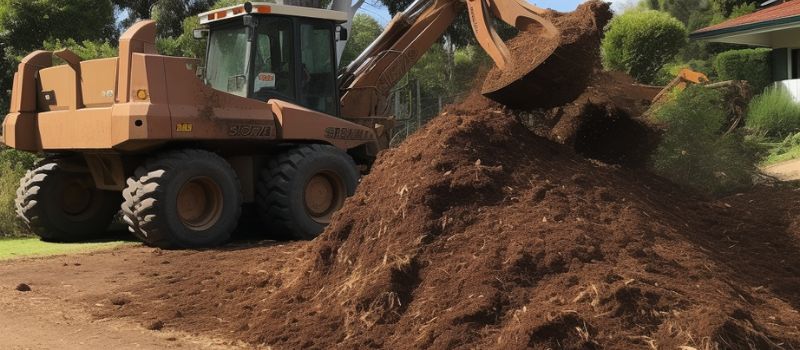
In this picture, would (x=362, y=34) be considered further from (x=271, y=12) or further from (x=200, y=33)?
(x=271, y=12)

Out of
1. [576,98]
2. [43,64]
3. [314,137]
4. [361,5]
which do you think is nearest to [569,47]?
[576,98]

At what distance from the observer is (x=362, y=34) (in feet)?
118

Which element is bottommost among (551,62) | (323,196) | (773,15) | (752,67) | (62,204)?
(323,196)

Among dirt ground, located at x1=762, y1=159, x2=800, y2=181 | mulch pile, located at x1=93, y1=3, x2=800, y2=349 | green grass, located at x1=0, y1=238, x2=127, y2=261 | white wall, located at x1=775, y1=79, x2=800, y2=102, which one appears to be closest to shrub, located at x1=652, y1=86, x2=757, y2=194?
dirt ground, located at x1=762, y1=159, x2=800, y2=181

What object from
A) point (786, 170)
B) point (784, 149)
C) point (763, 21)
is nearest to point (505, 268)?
point (786, 170)

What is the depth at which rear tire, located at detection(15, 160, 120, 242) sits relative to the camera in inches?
384

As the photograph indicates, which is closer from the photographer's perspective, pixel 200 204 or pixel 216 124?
pixel 216 124

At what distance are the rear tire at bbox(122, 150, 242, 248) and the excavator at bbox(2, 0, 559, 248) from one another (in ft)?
0.05

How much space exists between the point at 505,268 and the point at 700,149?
217 inches

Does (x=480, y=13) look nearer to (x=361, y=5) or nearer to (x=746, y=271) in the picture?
(x=746, y=271)

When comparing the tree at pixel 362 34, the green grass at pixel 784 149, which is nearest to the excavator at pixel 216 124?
the green grass at pixel 784 149

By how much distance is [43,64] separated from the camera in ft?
32.2

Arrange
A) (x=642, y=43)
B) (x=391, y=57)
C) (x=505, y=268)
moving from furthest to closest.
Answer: (x=642, y=43), (x=391, y=57), (x=505, y=268)

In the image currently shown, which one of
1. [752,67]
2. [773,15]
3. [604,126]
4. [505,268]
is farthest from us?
[752,67]
